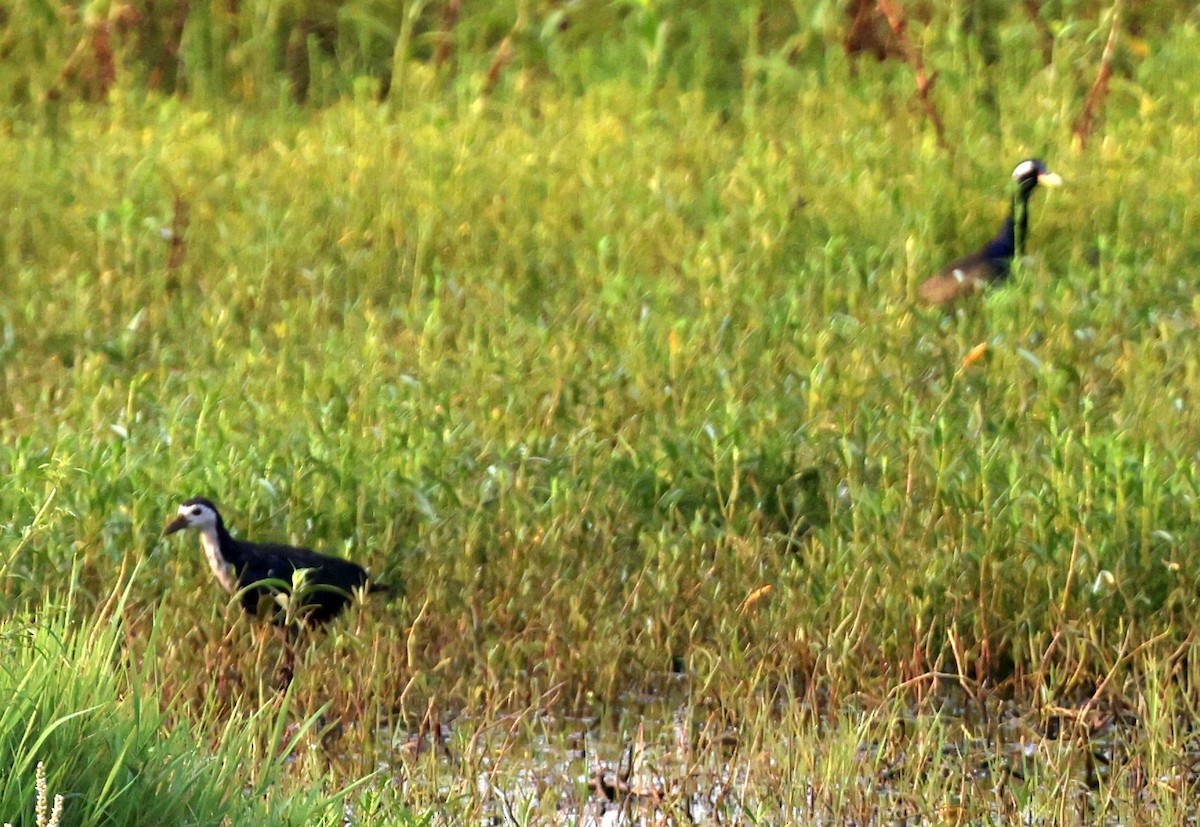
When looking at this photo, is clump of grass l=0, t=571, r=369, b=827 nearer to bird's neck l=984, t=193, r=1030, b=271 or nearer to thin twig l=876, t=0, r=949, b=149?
bird's neck l=984, t=193, r=1030, b=271

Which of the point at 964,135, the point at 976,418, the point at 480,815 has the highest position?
the point at 964,135

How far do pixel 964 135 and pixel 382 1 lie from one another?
3.63 m

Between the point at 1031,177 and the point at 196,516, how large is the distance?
4.08m

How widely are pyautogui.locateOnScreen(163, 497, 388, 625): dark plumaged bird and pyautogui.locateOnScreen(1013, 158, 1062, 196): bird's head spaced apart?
147 inches

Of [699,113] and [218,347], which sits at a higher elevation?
[699,113]

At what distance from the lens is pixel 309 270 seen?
8250 millimetres

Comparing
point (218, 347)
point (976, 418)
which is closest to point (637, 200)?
point (218, 347)

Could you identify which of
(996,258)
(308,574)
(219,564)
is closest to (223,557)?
(219,564)

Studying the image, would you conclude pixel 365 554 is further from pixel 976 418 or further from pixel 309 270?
pixel 309 270

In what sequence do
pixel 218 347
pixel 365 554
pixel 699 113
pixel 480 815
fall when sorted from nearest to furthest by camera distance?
pixel 480 815, pixel 365 554, pixel 218 347, pixel 699 113

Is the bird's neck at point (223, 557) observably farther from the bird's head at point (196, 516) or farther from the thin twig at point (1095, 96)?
the thin twig at point (1095, 96)

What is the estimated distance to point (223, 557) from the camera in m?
5.52

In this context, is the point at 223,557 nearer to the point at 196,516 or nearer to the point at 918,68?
the point at 196,516

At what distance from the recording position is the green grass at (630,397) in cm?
511
